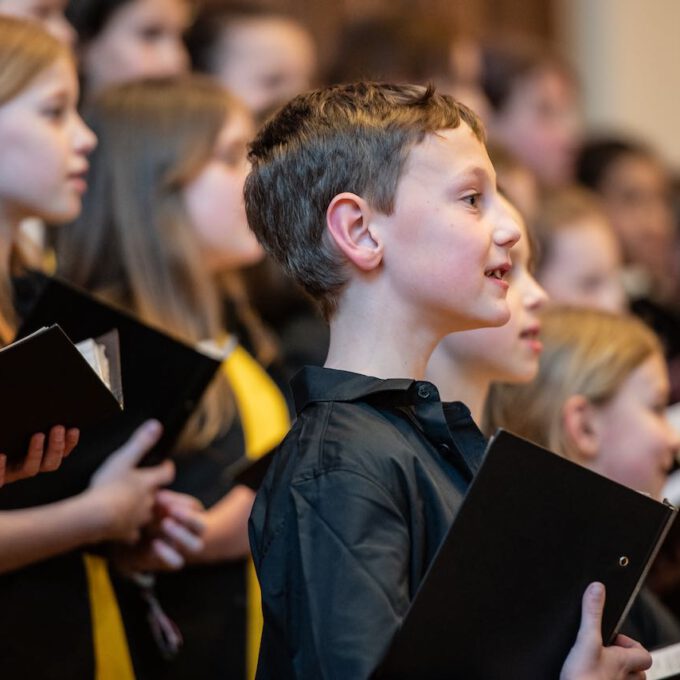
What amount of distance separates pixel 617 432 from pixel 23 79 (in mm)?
1103

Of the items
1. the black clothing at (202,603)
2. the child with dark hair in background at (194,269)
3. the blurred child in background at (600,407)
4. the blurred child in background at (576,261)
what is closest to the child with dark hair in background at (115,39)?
the child with dark hair in background at (194,269)

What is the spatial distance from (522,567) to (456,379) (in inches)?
20.2

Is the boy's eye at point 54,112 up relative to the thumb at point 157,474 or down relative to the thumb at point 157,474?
up

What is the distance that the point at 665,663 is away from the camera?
4.74ft

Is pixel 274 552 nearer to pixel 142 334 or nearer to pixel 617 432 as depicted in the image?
pixel 142 334

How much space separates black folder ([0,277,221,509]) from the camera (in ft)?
4.80

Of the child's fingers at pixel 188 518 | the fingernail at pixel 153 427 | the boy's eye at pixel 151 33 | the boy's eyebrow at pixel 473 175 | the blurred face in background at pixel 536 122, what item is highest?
the blurred face in background at pixel 536 122

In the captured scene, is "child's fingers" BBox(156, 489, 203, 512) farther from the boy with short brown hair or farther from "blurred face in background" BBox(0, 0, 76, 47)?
"blurred face in background" BBox(0, 0, 76, 47)

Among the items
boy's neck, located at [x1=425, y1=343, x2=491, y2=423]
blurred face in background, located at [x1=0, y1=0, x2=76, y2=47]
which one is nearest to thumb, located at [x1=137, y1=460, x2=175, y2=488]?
boy's neck, located at [x1=425, y1=343, x2=491, y2=423]

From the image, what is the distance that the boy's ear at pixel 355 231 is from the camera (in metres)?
1.23

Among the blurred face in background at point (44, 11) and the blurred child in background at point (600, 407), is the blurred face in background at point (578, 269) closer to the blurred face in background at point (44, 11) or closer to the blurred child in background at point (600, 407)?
the blurred child in background at point (600, 407)

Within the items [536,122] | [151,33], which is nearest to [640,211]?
[536,122]

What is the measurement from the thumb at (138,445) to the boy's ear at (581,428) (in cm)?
66

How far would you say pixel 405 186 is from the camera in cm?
123
